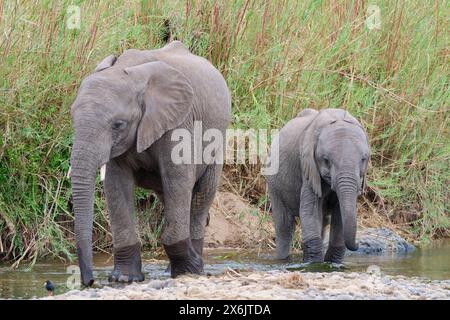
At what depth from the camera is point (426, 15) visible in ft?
44.3

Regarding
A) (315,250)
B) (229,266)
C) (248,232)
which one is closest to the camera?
(229,266)

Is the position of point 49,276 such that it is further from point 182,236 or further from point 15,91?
point 15,91

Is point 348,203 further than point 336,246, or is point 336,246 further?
point 336,246

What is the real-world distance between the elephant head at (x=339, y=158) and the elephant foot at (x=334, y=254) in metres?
0.50

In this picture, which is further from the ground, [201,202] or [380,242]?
[201,202]

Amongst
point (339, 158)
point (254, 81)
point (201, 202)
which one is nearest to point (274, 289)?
point (201, 202)

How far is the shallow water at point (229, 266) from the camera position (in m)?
8.65

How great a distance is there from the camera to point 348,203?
9.64m

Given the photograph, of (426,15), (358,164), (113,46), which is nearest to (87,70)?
(113,46)

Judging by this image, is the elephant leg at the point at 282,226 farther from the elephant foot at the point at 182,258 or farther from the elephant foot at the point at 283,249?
the elephant foot at the point at 182,258

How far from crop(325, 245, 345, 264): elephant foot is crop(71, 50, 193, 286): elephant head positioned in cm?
230

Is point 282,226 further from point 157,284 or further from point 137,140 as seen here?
point 157,284

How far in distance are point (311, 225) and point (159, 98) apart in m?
2.23

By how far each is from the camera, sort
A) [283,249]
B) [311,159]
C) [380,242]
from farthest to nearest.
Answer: [380,242] < [283,249] < [311,159]
